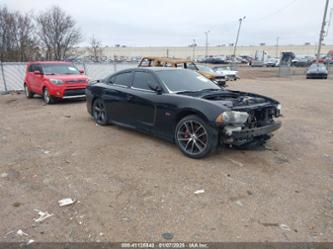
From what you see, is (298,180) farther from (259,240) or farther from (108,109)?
(108,109)

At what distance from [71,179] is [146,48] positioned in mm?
120359

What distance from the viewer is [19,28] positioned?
28719 millimetres

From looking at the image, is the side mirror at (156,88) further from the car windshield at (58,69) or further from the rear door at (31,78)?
the rear door at (31,78)

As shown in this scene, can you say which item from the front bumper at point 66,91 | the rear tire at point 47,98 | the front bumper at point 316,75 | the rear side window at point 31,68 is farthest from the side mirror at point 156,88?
the front bumper at point 316,75

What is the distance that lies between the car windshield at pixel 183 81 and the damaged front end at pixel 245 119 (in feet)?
1.84

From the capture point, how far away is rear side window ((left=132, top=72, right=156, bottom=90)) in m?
5.82

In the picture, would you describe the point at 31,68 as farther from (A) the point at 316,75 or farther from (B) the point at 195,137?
(A) the point at 316,75

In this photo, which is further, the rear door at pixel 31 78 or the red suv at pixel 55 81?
the rear door at pixel 31 78

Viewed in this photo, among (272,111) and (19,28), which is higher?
(19,28)

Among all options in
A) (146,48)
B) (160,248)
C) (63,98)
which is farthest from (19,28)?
(146,48)

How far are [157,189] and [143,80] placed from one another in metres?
2.79

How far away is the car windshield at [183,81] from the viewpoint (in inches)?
221

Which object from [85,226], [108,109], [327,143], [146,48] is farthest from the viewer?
[146,48]

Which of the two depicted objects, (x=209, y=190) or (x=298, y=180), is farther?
(x=298, y=180)
